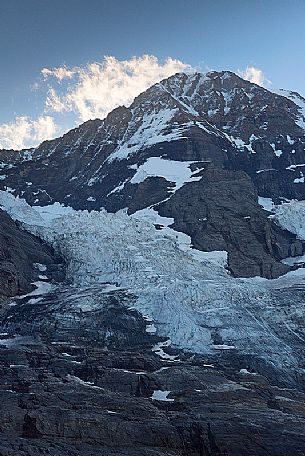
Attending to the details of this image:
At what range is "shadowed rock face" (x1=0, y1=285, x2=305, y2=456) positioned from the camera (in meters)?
25.8

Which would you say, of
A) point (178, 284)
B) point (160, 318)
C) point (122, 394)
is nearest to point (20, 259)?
point (178, 284)

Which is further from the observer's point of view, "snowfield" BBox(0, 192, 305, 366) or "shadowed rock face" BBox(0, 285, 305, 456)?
"snowfield" BBox(0, 192, 305, 366)

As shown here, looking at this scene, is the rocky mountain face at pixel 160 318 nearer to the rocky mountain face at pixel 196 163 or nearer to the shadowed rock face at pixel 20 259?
the shadowed rock face at pixel 20 259

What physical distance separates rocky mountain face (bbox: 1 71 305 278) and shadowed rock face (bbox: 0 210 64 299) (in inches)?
828

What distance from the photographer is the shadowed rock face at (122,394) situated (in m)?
25.8

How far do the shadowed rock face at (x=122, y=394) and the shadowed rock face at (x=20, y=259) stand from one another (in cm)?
599

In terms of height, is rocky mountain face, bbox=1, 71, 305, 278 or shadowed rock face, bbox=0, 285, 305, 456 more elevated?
rocky mountain face, bbox=1, 71, 305, 278

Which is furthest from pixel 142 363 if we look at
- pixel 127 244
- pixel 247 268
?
pixel 247 268

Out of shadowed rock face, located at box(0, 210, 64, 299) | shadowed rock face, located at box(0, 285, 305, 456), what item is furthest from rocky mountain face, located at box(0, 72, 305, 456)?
shadowed rock face, located at box(0, 210, 64, 299)

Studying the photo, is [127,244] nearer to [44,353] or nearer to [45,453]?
→ [44,353]

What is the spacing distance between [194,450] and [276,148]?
351ft

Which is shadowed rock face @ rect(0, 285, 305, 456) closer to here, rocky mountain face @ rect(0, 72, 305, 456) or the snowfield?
rocky mountain face @ rect(0, 72, 305, 456)

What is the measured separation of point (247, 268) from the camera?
7088 centimetres

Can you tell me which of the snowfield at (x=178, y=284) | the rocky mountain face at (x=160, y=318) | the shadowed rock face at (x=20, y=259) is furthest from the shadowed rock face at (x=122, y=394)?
the shadowed rock face at (x=20, y=259)
